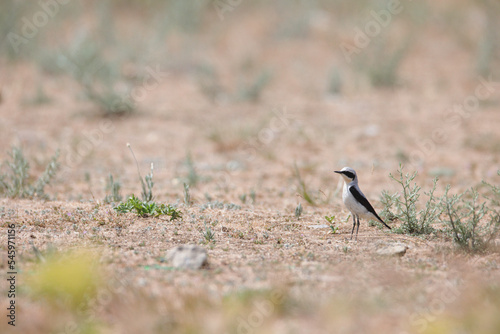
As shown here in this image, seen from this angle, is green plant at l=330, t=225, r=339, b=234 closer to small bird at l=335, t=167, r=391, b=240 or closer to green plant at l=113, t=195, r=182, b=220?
small bird at l=335, t=167, r=391, b=240

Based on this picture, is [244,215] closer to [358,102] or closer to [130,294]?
[130,294]

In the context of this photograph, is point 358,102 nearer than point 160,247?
No

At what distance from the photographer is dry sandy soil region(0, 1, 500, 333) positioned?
331 cm

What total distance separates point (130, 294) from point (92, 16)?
52.0ft

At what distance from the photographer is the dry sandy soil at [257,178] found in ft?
10.8

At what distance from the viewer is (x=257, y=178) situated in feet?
26.9

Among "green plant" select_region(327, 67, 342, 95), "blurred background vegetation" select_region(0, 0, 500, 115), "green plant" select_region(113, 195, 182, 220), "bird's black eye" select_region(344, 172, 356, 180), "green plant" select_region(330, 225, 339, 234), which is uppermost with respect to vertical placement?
"blurred background vegetation" select_region(0, 0, 500, 115)

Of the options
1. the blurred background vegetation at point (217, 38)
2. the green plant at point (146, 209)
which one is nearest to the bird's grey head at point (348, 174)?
the green plant at point (146, 209)

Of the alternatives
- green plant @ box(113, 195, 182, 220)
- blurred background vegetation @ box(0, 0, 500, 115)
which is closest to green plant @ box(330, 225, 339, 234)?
green plant @ box(113, 195, 182, 220)

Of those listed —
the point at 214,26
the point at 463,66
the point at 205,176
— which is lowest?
the point at 205,176

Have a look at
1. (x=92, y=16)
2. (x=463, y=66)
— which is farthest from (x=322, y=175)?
(x=92, y=16)

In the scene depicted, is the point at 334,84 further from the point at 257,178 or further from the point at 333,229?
the point at 333,229

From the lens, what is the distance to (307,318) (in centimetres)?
325

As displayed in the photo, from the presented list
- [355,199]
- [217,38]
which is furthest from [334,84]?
[355,199]
